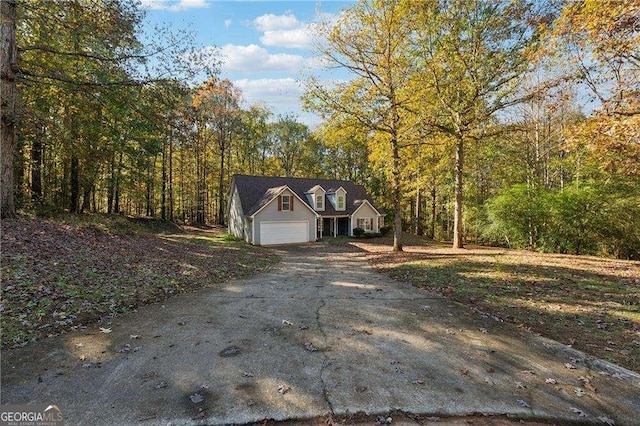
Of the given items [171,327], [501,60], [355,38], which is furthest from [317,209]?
[171,327]

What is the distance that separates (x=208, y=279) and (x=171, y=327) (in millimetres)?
3869

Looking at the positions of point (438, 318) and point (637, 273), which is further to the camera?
point (637, 273)

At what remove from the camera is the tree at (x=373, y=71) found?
47.3ft

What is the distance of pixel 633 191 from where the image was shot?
1631 cm

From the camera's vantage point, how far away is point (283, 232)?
2397 cm

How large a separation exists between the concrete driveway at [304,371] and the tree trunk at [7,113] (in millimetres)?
7232

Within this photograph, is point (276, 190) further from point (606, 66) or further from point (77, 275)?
A: point (606, 66)

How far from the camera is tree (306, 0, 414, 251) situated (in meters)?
14.4

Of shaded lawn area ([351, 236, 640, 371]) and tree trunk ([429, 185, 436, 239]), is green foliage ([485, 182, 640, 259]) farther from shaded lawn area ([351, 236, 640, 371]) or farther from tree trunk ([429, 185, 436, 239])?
tree trunk ([429, 185, 436, 239])

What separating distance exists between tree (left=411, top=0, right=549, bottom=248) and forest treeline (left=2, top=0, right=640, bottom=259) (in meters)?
0.06

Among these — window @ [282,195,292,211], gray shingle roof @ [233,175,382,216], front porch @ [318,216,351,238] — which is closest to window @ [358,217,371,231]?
front porch @ [318,216,351,238]

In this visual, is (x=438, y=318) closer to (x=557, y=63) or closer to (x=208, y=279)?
(x=208, y=279)

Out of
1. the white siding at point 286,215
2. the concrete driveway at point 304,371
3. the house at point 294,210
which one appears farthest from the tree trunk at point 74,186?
the concrete driveway at point 304,371

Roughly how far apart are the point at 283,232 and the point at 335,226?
737 centimetres
